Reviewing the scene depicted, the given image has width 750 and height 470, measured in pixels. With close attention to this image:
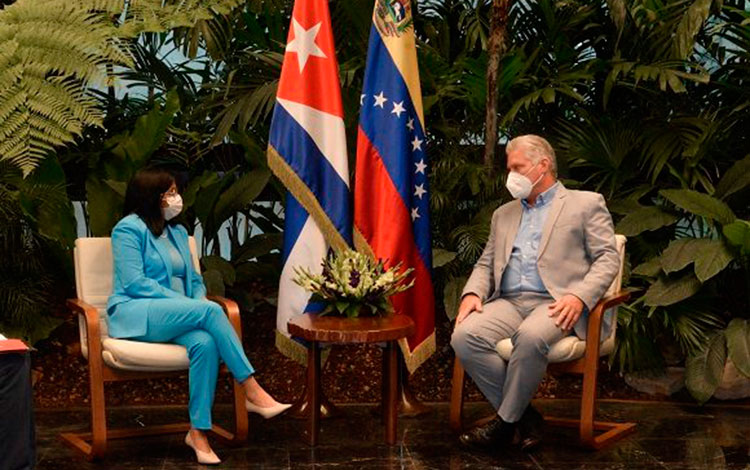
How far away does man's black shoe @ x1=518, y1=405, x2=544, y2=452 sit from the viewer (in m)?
4.45

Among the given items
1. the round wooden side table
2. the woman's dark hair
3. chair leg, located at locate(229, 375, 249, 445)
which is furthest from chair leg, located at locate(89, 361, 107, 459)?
the round wooden side table

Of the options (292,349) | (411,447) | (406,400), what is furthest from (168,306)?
(406,400)

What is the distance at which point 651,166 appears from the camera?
585cm

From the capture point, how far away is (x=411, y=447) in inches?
177

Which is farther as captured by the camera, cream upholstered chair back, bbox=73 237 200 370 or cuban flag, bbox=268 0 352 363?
cuban flag, bbox=268 0 352 363

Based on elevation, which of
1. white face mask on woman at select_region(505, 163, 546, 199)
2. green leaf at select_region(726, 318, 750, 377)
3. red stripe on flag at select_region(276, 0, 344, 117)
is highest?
red stripe on flag at select_region(276, 0, 344, 117)

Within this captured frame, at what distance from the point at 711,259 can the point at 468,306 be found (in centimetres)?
139

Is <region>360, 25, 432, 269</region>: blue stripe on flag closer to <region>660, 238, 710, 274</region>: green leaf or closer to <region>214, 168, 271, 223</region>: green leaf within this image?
<region>214, 168, 271, 223</region>: green leaf

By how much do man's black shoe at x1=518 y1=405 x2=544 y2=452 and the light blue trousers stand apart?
110cm

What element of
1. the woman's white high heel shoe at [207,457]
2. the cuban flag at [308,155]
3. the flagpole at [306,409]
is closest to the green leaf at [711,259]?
the cuban flag at [308,155]

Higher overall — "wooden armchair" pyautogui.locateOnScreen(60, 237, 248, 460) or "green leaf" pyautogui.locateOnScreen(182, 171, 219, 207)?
"green leaf" pyautogui.locateOnScreen(182, 171, 219, 207)

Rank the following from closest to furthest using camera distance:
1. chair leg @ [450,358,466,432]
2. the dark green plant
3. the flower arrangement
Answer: the flower arrangement → chair leg @ [450,358,466,432] → the dark green plant

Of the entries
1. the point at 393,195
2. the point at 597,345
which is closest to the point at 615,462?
the point at 597,345

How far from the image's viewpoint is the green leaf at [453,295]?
17.9 feet
